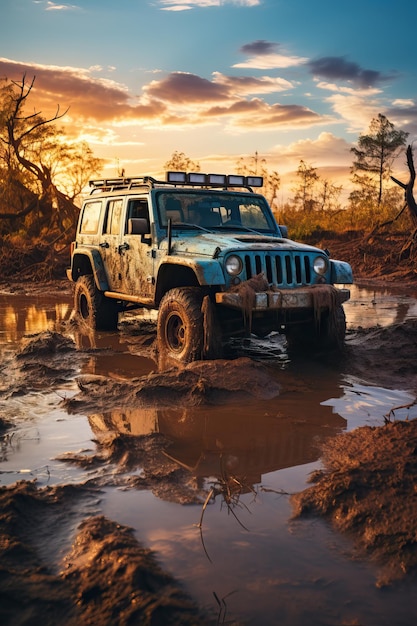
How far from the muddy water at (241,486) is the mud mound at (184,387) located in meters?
0.17

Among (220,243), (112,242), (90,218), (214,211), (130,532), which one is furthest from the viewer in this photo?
(90,218)

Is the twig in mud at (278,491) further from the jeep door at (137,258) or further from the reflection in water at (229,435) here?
the jeep door at (137,258)

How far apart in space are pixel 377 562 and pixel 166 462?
161 cm

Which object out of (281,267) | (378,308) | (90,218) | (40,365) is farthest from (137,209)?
(378,308)

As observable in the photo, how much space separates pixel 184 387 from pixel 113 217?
3.82 metres

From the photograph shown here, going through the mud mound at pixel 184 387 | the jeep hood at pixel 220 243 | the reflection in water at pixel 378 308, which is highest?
the jeep hood at pixel 220 243

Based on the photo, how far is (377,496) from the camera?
3160mm

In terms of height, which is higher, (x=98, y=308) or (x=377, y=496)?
(x=98, y=308)

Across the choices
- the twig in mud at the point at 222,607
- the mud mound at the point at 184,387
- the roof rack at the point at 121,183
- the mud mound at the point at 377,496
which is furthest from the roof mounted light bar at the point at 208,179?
the twig in mud at the point at 222,607

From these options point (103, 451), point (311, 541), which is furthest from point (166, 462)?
point (311, 541)

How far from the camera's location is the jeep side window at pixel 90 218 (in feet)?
29.3

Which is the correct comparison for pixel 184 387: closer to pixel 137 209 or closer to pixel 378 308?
pixel 137 209

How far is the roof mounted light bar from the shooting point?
7492mm

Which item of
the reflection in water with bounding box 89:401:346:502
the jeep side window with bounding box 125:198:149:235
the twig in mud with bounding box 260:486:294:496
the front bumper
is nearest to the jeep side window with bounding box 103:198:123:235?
the jeep side window with bounding box 125:198:149:235
